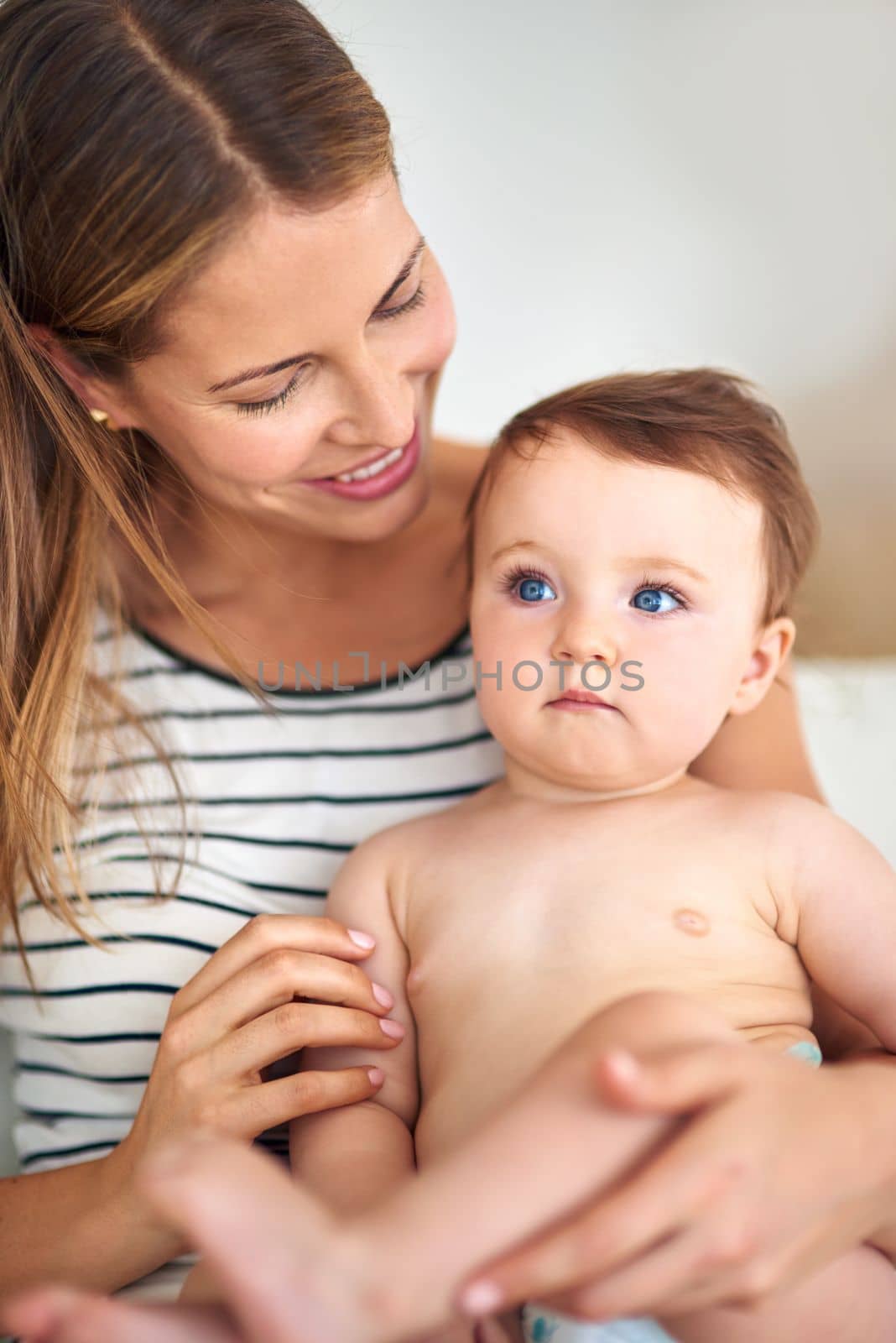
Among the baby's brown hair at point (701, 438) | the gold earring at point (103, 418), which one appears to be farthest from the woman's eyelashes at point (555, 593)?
the gold earring at point (103, 418)

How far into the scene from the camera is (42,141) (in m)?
1.00

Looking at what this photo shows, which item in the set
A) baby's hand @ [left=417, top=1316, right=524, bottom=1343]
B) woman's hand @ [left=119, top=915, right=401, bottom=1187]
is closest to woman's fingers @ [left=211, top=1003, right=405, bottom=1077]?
woman's hand @ [left=119, top=915, right=401, bottom=1187]

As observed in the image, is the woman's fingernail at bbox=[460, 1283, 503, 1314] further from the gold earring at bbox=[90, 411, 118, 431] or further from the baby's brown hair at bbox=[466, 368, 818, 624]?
the gold earring at bbox=[90, 411, 118, 431]

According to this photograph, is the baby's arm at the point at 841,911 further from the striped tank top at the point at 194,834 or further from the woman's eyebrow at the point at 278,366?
the woman's eyebrow at the point at 278,366

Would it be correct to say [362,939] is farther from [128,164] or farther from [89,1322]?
[128,164]

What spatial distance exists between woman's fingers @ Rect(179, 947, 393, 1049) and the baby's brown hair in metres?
0.41

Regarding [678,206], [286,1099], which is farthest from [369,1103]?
[678,206]

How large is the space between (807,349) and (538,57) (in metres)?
0.68

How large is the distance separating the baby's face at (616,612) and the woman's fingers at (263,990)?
0.84 feet

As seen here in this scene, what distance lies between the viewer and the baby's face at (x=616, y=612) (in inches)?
40.7

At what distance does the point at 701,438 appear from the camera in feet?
3.54

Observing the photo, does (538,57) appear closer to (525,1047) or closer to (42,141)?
(42,141)

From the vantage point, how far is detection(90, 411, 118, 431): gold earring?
120cm

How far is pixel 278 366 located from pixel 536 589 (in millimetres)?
290
